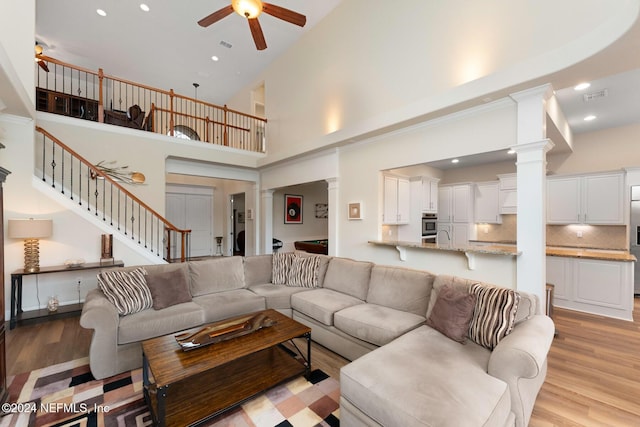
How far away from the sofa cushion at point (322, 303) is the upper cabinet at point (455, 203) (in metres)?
4.04

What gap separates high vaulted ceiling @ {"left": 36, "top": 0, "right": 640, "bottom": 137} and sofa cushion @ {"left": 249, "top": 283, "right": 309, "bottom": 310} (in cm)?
437

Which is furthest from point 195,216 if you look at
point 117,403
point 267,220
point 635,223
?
point 635,223

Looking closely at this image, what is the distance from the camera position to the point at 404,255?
3.97m

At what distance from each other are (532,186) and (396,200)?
2252mm

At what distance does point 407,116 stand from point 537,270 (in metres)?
2.30

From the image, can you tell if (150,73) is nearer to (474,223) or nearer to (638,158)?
(474,223)

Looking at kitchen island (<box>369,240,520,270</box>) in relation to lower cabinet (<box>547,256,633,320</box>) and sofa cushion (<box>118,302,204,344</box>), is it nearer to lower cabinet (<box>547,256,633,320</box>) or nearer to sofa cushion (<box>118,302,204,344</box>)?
lower cabinet (<box>547,256,633,320</box>)

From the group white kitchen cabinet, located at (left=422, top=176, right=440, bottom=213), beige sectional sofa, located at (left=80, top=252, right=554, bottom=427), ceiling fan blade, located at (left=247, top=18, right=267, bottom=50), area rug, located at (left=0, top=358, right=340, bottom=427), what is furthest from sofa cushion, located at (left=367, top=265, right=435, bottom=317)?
ceiling fan blade, located at (left=247, top=18, right=267, bottom=50)

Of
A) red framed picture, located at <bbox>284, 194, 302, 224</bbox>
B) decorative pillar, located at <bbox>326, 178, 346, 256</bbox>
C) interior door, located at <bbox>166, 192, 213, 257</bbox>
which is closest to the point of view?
decorative pillar, located at <bbox>326, 178, 346, 256</bbox>

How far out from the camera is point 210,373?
2.26 m

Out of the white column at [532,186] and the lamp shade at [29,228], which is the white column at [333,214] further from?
the lamp shade at [29,228]

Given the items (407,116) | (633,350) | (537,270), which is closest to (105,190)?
(407,116)

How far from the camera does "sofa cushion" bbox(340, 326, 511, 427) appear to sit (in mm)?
1330

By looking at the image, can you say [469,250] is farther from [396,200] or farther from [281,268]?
[281,268]
